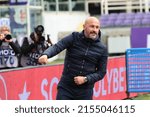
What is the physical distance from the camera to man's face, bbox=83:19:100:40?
23.0 feet

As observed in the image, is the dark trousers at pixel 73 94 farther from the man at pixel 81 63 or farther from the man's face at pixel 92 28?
the man's face at pixel 92 28

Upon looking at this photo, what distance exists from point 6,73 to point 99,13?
39745 mm

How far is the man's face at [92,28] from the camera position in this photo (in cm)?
702

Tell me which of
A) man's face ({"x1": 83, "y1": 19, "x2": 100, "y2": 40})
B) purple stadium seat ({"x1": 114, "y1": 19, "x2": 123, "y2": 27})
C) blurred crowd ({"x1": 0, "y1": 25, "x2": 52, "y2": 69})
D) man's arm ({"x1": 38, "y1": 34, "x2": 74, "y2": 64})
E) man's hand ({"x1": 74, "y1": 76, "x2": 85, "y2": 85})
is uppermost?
man's face ({"x1": 83, "y1": 19, "x2": 100, "y2": 40})

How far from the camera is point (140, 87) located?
46.2ft

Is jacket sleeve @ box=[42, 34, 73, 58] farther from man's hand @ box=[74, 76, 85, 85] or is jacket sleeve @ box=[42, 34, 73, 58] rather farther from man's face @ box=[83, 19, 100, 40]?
man's hand @ box=[74, 76, 85, 85]

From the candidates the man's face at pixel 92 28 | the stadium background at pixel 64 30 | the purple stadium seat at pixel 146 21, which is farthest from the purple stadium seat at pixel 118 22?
the man's face at pixel 92 28

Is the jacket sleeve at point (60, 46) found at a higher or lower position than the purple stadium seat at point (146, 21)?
higher

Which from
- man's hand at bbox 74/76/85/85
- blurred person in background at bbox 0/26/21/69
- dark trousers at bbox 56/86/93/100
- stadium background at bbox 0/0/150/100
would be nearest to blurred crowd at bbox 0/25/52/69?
blurred person in background at bbox 0/26/21/69

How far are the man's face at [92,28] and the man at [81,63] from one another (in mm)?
49

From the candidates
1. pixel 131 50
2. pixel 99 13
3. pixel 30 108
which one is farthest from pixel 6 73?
pixel 99 13

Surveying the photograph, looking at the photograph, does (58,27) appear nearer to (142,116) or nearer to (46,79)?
(46,79)

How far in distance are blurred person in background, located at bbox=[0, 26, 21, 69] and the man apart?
3.64 metres

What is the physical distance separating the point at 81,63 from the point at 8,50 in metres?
4.30
